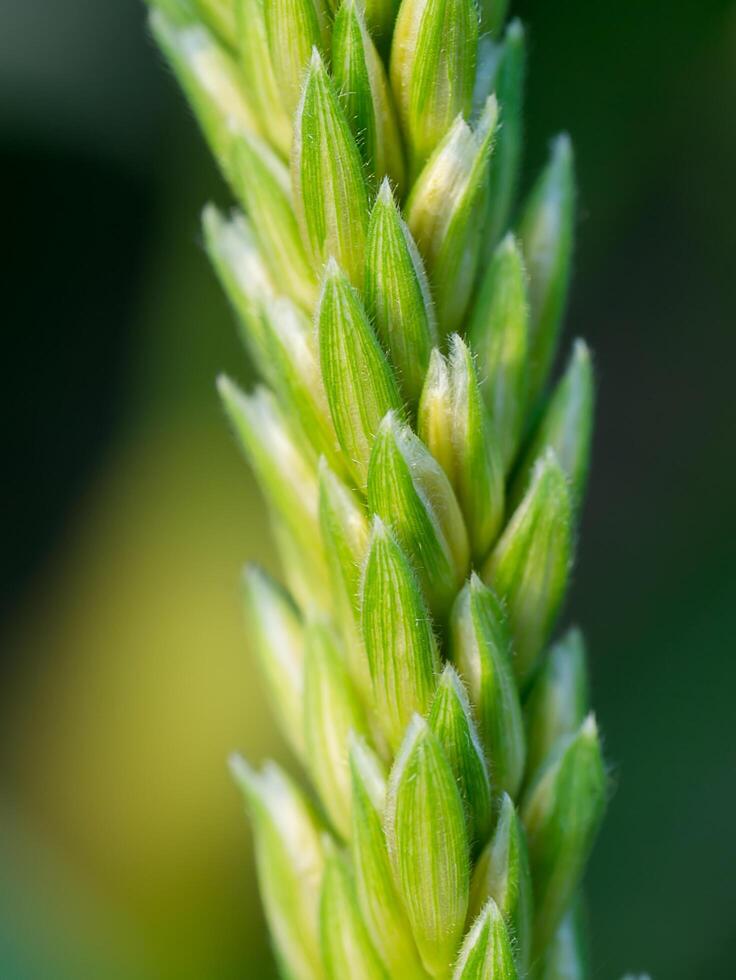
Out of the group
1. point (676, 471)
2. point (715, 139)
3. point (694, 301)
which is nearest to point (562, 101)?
point (715, 139)

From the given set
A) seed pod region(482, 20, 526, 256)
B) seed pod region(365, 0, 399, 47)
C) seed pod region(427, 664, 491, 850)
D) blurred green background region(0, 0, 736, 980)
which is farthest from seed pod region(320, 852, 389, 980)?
blurred green background region(0, 0, 736, 980)

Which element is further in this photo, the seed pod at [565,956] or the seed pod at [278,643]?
the seed pod at [278,643]

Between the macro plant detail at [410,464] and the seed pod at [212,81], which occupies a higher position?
the seed pod at [212,81]

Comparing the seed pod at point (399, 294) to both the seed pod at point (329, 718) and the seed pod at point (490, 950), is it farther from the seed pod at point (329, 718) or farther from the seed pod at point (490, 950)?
the seed pod at point (490, 950)

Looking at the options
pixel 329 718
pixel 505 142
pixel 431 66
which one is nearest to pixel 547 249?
pixel 505 142

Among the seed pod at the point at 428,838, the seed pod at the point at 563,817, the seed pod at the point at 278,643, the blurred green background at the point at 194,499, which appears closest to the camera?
the seed pod at the point at 428,838

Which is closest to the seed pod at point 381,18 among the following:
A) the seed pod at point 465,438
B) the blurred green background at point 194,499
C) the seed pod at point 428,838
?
the seed pod at point 465,438

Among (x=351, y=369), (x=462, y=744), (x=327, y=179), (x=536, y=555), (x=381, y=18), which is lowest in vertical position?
(x=462, y=744)

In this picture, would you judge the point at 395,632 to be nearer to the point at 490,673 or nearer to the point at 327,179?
the point at 490,673

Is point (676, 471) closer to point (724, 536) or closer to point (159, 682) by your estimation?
point (724, 536)
